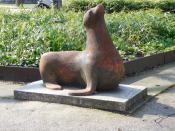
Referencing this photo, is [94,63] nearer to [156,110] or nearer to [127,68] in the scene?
[156,110]

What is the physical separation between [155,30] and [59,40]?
3.36 m

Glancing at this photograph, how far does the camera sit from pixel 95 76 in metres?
6.45

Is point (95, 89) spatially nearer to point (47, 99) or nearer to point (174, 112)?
point (47, 99)

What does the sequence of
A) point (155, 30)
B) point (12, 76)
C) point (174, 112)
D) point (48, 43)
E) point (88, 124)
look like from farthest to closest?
point (155, 30)
point (48, 43)
point (12, 76)
point (174, 112)
point (88, 124)

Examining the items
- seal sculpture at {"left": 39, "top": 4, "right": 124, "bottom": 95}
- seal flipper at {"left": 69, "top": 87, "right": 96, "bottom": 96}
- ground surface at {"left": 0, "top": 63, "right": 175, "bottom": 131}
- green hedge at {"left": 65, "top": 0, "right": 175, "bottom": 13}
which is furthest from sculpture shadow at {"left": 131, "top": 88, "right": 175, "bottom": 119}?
green hedge at {"left": 65, "top": 0, "right": 175, "bottom": 13}

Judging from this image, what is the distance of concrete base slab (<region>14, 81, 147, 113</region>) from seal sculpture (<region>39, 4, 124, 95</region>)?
0.34ft

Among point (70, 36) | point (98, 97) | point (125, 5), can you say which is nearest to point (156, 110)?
point (98, 97)

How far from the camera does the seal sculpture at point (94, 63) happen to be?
645 centimetres

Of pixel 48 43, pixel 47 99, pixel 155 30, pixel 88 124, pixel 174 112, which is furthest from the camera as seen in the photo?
pixel 155 30

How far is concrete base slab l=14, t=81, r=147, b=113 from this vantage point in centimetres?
616

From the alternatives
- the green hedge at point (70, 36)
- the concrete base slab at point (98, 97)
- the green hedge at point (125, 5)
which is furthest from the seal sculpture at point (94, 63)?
the green hedge at point (125, 5)

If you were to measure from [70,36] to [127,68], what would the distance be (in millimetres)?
1969

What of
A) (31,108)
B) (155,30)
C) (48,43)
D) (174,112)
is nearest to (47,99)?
(31,108)

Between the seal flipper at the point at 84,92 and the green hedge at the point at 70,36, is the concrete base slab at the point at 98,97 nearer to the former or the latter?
the seal flipper at the point at 84,92
